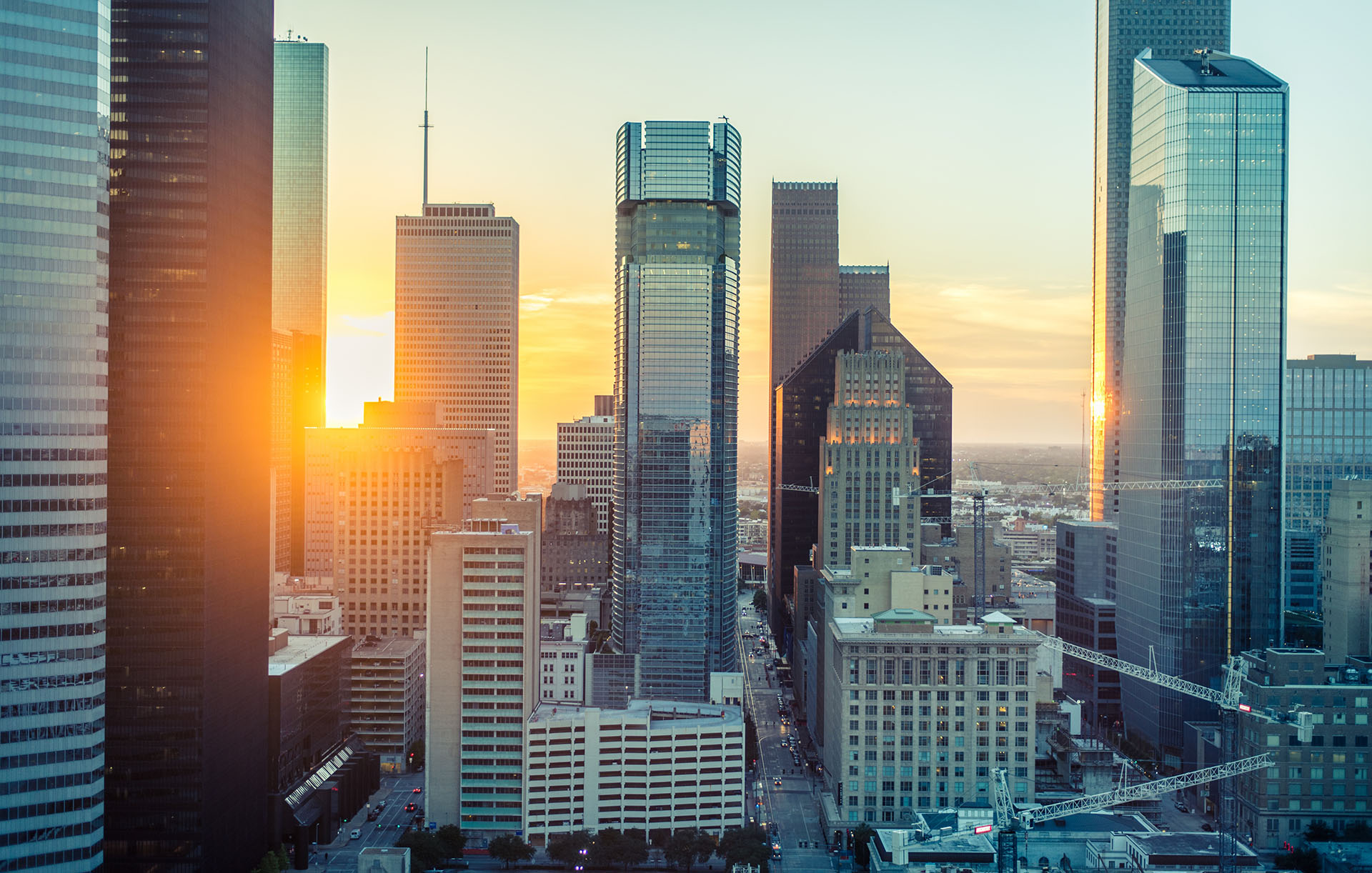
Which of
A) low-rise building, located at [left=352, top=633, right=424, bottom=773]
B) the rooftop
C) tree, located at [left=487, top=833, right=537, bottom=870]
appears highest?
the rooftop

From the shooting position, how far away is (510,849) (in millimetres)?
121562

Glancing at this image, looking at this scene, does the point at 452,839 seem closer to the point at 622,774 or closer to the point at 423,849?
Answer: the point at 423,849

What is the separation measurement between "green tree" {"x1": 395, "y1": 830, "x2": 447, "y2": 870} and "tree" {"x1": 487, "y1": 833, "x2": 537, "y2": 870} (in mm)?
5641

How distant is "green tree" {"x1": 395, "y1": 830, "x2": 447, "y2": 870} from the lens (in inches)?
4638

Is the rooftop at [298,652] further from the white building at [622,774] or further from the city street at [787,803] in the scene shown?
the city street at [787,803]

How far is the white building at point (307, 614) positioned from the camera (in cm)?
16950

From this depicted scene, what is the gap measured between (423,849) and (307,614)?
63.9m

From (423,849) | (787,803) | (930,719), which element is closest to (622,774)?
(423,849)

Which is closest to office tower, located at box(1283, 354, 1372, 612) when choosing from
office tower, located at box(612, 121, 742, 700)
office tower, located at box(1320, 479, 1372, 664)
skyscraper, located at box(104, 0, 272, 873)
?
office tower, located at box(1320, 479, 1372, 664)

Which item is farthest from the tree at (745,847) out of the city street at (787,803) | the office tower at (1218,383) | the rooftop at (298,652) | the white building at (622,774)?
the office tower at (1218,383)

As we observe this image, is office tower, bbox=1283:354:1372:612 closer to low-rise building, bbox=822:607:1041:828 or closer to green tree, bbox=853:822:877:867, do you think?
low-rise building, bbox=822:607:1041:828

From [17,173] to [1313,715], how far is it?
5604 inches

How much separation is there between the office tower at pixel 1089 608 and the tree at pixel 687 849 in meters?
78.3

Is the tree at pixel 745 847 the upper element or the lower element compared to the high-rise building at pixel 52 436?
lower
